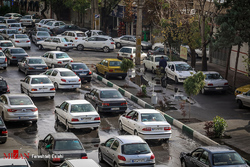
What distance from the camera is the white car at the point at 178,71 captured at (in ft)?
114

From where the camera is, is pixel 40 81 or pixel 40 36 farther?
pixel 40 36

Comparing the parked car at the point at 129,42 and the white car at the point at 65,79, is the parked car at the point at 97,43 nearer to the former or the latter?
the parked car at the point at 129,42

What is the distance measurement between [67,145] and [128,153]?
86.7 inches

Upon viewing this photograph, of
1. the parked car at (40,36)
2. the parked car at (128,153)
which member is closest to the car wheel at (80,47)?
the parked car at (40,36)

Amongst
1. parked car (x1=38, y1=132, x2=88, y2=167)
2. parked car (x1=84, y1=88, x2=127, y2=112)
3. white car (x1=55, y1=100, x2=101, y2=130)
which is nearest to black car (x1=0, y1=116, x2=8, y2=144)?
parked car (x1=38, y1=132, x2=88, y2=167)

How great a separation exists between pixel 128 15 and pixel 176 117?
3365cm

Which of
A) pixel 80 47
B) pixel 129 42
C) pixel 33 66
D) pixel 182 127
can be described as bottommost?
pixel 182 127

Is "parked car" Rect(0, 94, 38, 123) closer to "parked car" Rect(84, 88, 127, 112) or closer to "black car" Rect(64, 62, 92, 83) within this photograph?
"parked car" Rect(84, 88, 127, 112)

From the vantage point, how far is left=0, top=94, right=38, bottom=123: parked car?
2259 cm

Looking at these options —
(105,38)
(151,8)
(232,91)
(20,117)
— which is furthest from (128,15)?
(20,117)

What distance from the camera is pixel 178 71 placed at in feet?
116

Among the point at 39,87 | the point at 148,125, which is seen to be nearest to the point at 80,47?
the point at 39,87

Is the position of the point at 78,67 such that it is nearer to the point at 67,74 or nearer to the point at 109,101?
the point at 67,74

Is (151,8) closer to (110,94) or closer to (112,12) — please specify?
(112,12)
